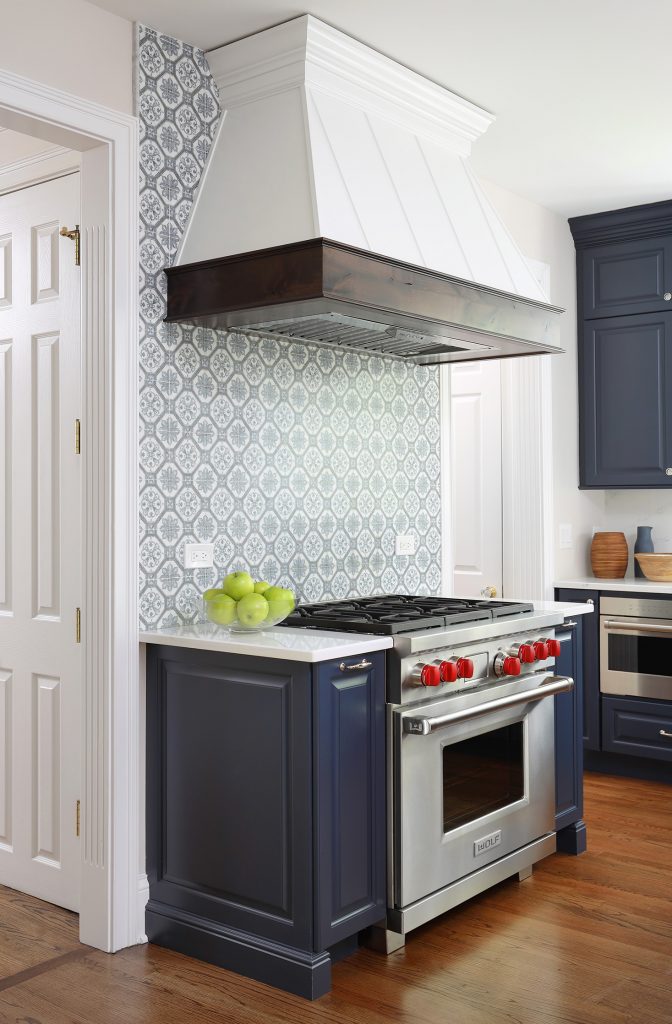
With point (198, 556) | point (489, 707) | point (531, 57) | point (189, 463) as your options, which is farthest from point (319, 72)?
A: point (489, 707)

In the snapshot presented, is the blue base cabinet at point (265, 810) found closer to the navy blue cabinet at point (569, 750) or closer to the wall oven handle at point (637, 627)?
the navy blue cabinet at point (569, 750)

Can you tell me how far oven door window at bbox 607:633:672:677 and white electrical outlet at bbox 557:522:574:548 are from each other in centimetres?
54

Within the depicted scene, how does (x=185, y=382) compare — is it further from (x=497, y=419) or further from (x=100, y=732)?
(x=497, y=419)

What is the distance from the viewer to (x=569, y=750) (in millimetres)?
3723

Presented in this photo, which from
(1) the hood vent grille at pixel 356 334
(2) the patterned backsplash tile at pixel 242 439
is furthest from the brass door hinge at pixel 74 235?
(1) the hood vent grille at pixel 356 334

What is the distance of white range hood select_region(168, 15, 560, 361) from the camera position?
2924 millimetres

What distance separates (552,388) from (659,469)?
0.66 m

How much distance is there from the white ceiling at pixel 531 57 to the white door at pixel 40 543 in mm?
740

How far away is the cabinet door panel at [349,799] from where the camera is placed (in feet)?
8.53

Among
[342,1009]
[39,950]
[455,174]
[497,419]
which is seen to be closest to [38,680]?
[39,950]

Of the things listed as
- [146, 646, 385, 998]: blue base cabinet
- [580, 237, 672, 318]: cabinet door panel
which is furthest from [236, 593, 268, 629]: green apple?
[580, 237, 672, 318]: cabinet door panel

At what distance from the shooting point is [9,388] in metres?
3.42

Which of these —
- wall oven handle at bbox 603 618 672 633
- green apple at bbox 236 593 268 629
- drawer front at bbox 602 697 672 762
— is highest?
green apple at bbox 236 593 268 629

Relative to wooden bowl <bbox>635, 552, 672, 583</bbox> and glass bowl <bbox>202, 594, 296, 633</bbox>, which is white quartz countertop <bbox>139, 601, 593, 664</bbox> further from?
wooden bowl <bbox>635, 552, 672, 583</bbox>
